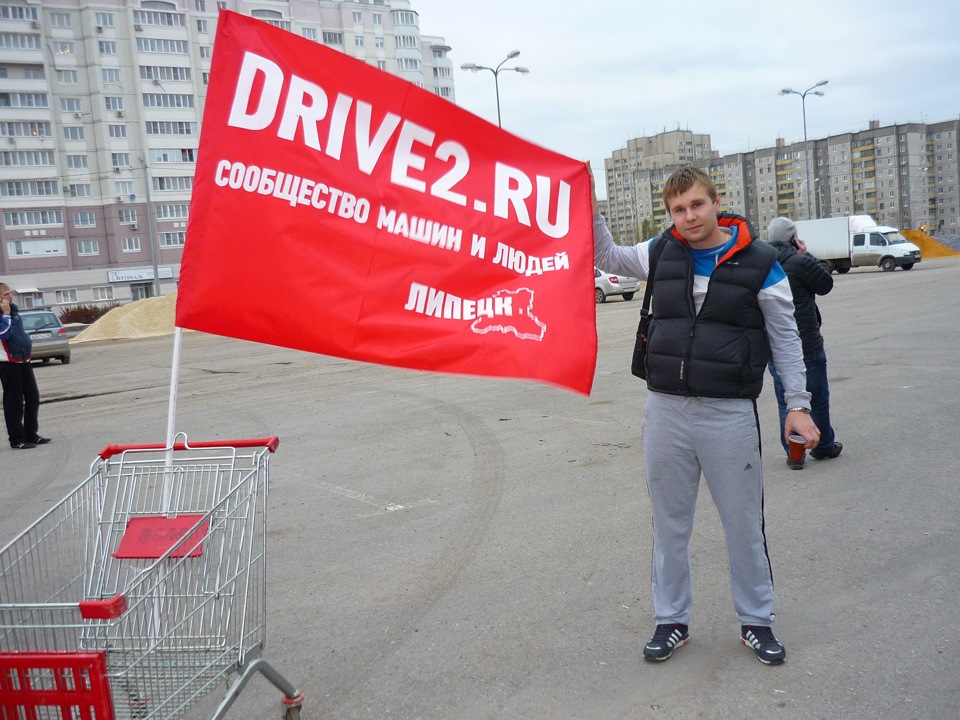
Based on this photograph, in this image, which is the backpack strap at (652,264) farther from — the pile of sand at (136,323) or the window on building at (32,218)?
the window on building at (32,218)

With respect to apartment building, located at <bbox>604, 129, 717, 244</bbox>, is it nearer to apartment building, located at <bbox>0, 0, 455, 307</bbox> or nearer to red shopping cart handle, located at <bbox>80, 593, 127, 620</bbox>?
apartment building, located at <bbox>0, 0, 455, 307</bbox>

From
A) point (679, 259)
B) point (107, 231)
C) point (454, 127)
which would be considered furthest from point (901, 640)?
point (107, 231)

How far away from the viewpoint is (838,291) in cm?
2795

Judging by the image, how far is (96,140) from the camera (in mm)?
74188

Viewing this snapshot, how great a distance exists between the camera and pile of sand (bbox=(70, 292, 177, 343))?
33.8 meters

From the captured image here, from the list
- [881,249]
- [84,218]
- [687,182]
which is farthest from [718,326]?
[84,218]

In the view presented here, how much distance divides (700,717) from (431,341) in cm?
173

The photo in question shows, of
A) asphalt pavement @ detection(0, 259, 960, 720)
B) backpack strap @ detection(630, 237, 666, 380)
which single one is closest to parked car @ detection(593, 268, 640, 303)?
asphalt pavement @ detection(0, 259, 960, 720)

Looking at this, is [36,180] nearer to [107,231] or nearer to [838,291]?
[107,231]

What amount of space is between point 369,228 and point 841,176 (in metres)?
137

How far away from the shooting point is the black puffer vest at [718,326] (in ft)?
11.5

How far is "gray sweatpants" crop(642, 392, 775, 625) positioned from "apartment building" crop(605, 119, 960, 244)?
111987 mm

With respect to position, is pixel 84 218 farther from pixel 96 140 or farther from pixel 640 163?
pixel 640 163

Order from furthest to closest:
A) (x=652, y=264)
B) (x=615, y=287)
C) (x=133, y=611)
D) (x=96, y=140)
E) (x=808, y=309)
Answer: (x=96, y=140) < (x=615, y=287) < (x=808, y=309) < (x=652, y=264) < (x=133, y=611)
